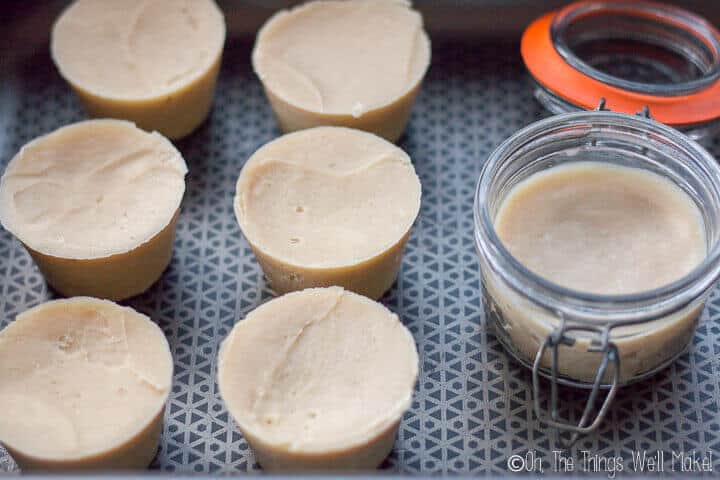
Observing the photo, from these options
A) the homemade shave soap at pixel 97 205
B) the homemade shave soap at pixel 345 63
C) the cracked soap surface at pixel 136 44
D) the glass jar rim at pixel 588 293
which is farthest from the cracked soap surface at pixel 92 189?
the glass jar rim at pixel 588 293

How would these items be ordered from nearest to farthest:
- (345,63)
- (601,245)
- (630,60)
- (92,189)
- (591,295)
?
1. (591,295)
2. (601,245)
3. (92,189)
4. (345,63)
5. (630,60)

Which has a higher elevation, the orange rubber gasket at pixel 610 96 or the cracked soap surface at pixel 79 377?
the orange rubber gasket at pixel 610 96

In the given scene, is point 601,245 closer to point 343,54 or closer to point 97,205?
point 343,54

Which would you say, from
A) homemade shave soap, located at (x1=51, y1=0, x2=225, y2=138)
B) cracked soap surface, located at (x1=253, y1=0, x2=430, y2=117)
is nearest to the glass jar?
cracked soap surface, located at (x1=253, y1=0, x2=430, y2=117)

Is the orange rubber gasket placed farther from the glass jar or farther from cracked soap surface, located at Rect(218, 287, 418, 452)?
cracked soap surface, located at Rect(218, 287, 418, 452)

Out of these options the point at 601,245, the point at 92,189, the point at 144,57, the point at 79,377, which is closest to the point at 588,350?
the point at 601,245

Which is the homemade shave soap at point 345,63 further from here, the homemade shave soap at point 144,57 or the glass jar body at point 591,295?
the glass jar body at point 591,295
